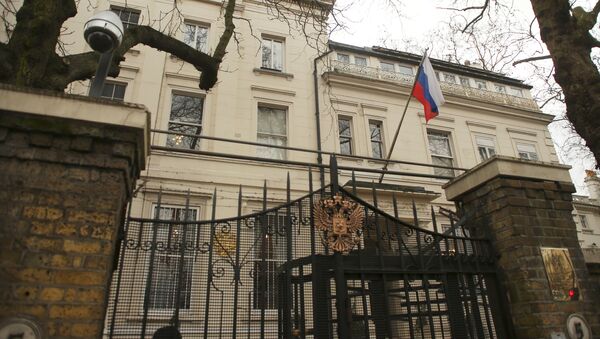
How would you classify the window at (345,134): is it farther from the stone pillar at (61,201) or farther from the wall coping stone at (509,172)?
the stone pillar at (61,201)

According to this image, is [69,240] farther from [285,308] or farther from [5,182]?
[285,308]

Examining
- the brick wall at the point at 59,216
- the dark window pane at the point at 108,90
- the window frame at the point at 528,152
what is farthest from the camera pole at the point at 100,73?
the window frame at the point at 528,152

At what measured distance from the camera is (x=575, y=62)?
506cm

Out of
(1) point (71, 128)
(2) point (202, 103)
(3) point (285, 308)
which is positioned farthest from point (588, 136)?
(2) point (202, 103)

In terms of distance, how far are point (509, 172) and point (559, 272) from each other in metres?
1.10

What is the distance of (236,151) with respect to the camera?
38.0 ft

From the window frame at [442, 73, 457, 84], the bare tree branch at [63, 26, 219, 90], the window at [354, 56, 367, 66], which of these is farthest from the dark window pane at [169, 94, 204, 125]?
the window frame at [442, 73, 457, 84]

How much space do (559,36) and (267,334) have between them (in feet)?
19.2

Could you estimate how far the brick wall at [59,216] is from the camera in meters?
2.49

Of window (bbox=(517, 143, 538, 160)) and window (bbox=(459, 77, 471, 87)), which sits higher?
window (bbox=(459, 77, 471, 87))

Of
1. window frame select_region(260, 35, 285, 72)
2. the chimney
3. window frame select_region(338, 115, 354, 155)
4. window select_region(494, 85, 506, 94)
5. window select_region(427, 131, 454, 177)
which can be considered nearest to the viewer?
window frame select_region(338, 115, 354, 155)

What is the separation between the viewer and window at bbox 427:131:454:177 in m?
14.5

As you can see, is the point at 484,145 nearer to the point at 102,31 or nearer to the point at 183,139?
the point at 183,139

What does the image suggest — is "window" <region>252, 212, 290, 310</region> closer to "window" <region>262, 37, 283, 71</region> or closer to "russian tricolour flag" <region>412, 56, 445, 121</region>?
"russian tricolour flag" <region>412, 56, 445, 121</region>
